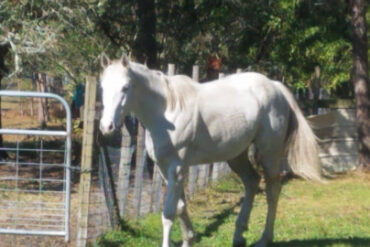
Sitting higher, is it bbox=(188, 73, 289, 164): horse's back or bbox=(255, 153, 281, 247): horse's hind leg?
bbox=(188, 73, 289, 164): horse's back

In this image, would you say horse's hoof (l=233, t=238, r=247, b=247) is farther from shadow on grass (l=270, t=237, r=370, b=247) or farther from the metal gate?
the metal gate

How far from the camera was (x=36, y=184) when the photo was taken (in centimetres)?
1157

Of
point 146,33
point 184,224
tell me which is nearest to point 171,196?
point 184,224

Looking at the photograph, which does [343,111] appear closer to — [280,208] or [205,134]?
[280,208]

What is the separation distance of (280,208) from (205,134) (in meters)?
3.75

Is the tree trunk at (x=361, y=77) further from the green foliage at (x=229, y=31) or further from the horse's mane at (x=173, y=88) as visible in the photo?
the horse's mane at (x=173, y=88)

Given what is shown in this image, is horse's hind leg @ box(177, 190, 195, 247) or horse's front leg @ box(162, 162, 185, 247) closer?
horse's front leg @ box(162, 162, 185, 247)

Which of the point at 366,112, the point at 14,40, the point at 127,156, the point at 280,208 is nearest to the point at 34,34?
the point at 14,40

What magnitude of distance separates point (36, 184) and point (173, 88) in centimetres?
634

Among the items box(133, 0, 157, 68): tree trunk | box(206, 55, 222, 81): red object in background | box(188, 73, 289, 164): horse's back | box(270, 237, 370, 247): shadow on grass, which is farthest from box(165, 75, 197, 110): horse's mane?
box(206, 55, 222, 81): red object in background

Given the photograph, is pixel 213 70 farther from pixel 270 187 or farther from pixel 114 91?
pixel 114 91

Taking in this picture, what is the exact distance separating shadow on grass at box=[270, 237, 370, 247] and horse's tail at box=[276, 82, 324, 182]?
631 millimetres

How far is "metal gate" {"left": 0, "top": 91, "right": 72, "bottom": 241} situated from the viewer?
593cm

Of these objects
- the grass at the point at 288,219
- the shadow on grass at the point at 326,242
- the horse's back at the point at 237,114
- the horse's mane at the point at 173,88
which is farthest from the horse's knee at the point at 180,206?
the shadow on grass at the point at 326,242
